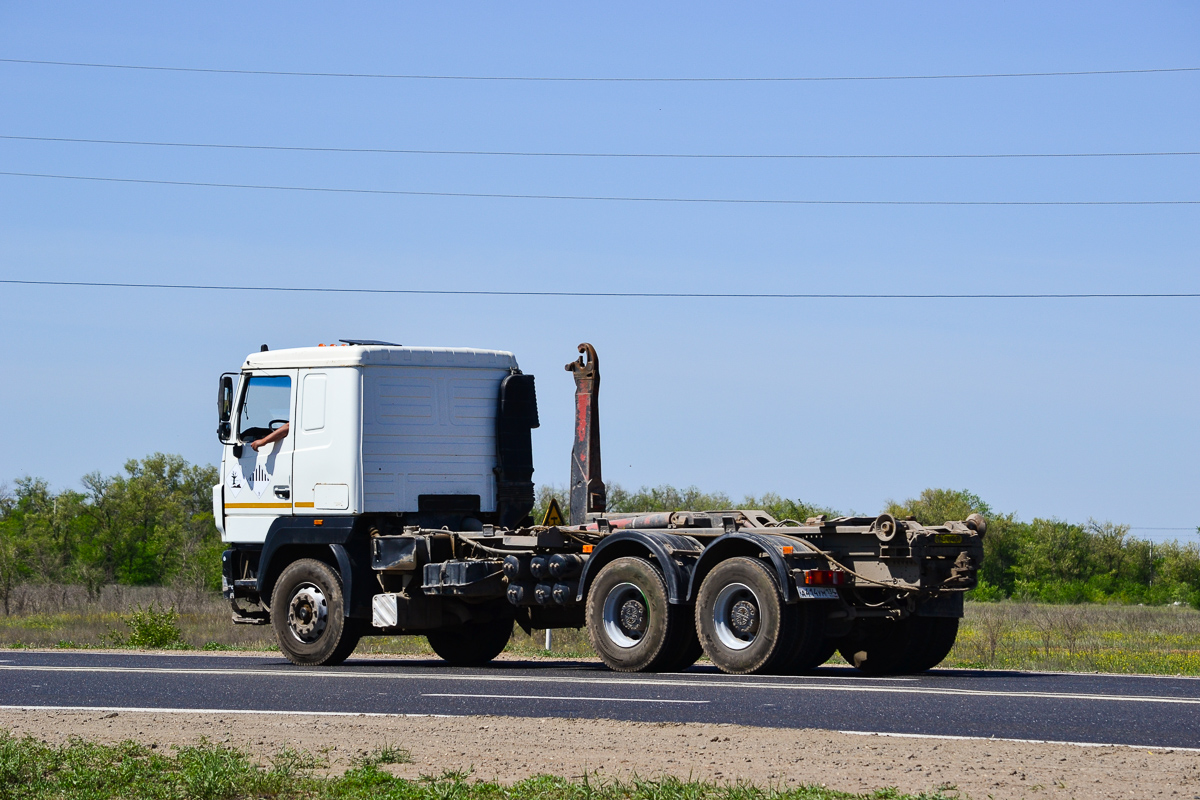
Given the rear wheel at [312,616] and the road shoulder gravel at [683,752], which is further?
the rear wheel at [312,616]

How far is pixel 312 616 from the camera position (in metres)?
17.4

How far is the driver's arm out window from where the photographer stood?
17688mm

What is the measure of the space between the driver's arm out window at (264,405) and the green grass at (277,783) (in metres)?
8.61

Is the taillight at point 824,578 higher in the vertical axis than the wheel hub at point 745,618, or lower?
higher

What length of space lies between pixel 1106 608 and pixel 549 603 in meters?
35.0

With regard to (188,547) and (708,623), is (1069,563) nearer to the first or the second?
(188,547)

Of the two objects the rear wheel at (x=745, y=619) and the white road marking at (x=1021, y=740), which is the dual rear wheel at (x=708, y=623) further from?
the white road marking at (x=1021, y=740)

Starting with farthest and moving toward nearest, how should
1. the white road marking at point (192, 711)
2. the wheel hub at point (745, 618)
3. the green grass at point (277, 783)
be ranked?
the wheel hub at point (745, 618) < the white road marking at point (192, 711) < the green grass at point (277, 783)

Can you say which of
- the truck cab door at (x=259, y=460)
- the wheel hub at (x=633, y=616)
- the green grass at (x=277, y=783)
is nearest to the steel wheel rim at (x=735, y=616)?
the wheel hub at (x=633, y=616)

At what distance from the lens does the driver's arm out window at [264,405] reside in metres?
17.7

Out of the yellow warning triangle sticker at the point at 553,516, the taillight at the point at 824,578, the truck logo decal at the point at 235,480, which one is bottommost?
the taillight at the point at 824,578

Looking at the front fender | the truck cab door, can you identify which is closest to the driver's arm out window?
the truck cab door

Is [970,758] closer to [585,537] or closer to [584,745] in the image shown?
[584,745]

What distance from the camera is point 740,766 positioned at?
341 inches
